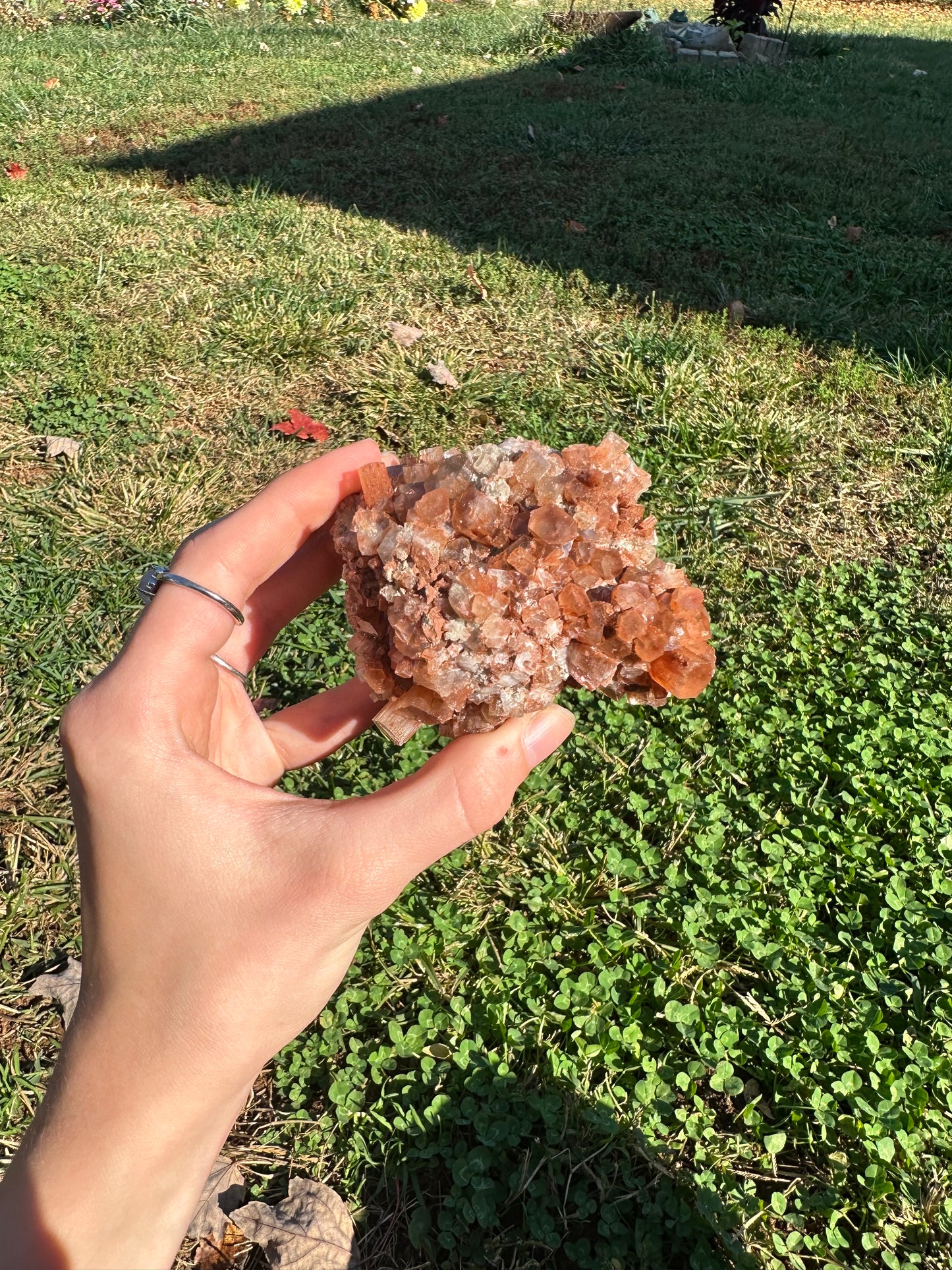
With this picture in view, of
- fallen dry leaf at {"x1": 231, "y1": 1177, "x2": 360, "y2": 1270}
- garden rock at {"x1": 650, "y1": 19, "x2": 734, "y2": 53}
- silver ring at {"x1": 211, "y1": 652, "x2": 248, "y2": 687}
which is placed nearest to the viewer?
fallen dry leaf at {"x1": 231, "y1": 1177, "x2": 360, "y2": 1270}

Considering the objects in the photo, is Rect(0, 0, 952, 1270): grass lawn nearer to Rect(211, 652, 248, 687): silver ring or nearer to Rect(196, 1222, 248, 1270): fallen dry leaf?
Rect(196, 1222, 248, 1270): fallen dry leaf

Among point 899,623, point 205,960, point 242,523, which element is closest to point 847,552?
point 899,623

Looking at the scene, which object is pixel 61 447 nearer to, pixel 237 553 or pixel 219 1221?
pixel 237 553

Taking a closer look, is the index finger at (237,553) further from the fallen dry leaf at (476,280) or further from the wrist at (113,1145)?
the fallen dry leaf at (476,280)

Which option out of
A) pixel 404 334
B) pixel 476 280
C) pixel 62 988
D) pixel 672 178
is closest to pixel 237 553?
pixel 62 988

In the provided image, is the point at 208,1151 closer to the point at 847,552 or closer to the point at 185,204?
the point at 847,552

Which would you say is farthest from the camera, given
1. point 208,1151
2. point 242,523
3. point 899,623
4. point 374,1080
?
point 899,623

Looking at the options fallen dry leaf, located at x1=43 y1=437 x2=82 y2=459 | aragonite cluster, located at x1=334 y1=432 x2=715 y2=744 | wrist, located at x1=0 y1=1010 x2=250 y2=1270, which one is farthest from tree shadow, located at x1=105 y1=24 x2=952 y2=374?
wrist, located at x1=0 y1=1010 x2=250 y2=1270
